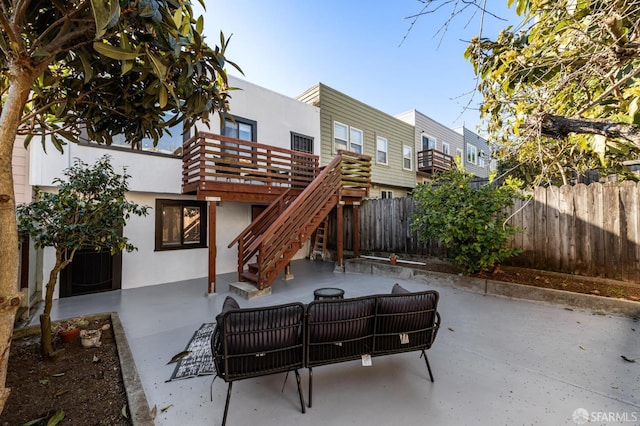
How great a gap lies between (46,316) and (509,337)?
17.6 ft

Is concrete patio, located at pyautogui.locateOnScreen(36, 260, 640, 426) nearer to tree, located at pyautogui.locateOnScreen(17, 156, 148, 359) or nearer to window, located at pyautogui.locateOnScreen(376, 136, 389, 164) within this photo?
tree, located at pyautogui.locateOnScreen(17, 156, 148, 359)

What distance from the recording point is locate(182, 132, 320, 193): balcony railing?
564 centimetres

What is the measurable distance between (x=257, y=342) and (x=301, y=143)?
7900 millimetres

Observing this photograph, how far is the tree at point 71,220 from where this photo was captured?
2941 mm

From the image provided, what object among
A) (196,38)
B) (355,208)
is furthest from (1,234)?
(355,208)

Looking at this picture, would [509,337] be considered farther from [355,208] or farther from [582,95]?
[355,208]

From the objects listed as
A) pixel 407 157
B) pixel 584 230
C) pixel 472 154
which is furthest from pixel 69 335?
pixel 472 154

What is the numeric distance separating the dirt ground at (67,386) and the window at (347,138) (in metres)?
9.15

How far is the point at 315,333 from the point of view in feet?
7.41

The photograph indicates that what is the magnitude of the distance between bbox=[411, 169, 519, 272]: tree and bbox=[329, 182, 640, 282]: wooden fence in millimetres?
489

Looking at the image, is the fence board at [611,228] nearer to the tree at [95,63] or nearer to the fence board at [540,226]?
the fence board at [540,226]

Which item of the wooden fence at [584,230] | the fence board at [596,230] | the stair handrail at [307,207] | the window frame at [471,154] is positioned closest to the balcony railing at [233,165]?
the stair handrail at [307,207]

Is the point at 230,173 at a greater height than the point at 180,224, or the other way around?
the point at 230,173

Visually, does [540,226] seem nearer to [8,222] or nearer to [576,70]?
[576,70]
